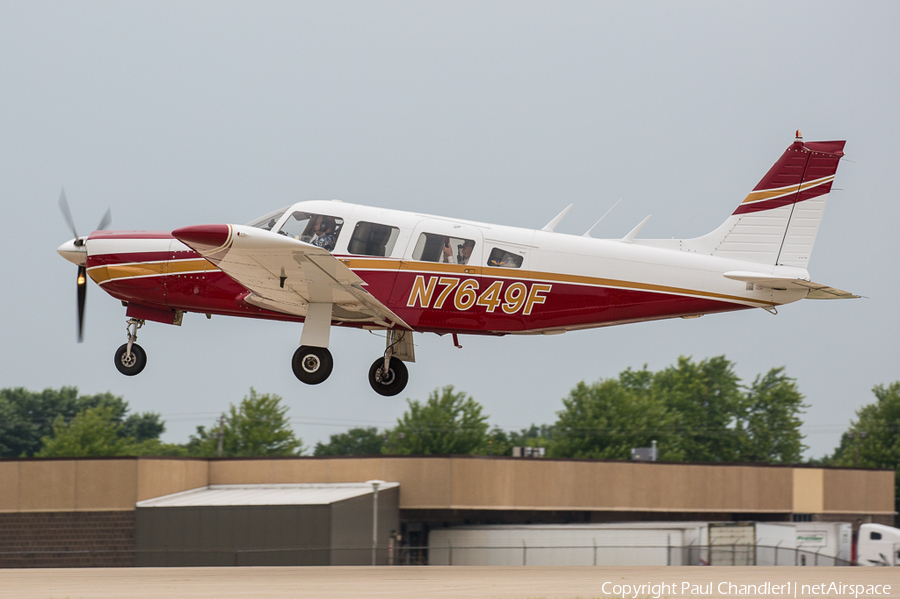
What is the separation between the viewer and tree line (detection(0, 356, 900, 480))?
70.1 meters

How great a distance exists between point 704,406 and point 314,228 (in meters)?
80.4

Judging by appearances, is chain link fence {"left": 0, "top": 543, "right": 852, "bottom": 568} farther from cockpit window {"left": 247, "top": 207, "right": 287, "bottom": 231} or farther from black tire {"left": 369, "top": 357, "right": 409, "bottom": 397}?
cockpit window {"left": 247, "top": 207, "right": 287, "bottom": 231}

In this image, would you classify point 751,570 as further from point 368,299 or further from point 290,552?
point 368,299

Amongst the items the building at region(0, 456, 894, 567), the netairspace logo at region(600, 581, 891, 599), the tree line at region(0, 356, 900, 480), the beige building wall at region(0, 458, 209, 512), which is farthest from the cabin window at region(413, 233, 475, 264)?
the tree line at region(0, 356, 900, 480)

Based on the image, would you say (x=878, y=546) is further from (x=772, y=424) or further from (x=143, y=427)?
(x=143, y=427)

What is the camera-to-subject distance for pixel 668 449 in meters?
76.1

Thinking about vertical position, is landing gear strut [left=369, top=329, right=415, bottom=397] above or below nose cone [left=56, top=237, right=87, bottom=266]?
below

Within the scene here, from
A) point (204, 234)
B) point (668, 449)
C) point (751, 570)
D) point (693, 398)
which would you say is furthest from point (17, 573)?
point (693, 398)

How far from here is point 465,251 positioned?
15664 mm

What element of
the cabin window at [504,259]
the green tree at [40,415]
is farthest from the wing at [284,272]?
the green tree at [40,415]

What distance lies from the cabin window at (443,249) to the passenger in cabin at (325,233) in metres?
1.32

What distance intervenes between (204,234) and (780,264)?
9.03 m

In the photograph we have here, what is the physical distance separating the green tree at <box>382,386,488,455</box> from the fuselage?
5263 cm

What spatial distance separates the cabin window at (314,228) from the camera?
50.9 feet
